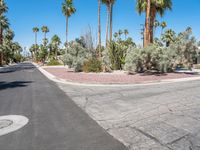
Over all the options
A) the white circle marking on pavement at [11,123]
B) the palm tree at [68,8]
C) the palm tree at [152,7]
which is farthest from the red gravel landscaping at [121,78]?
the palm tree at [68,8]

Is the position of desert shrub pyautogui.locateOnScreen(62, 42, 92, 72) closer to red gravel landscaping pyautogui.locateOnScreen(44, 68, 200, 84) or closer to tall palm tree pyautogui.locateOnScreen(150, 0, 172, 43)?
red gravel landscaping pyautogui.locateOnScreen(44, 68, 200, 84)

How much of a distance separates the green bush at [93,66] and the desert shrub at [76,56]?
115 cm

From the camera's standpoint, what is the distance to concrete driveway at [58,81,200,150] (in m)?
4.97

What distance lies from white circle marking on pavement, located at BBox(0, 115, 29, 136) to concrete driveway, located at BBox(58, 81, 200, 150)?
7.41 feet

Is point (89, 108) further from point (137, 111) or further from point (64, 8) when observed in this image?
point (64, 8)

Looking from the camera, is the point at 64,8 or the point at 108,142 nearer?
the point at 108,142

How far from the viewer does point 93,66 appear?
27625 millimetres

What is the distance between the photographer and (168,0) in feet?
89.3

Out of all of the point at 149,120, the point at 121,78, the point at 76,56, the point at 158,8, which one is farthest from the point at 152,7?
the point at 149,120

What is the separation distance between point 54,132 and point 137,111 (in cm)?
338

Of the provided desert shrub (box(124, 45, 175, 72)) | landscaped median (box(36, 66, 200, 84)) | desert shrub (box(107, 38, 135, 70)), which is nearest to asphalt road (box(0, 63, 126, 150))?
landscaped median (box(36, 66, 200, 84))

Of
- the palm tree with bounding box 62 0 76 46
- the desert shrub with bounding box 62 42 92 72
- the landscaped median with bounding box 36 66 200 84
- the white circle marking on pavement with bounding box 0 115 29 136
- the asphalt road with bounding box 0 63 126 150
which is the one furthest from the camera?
the palm tree with bounding box 62 0 76 46

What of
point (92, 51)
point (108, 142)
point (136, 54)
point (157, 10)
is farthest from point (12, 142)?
point (92, 51)

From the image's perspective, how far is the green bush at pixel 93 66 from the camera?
27.5 m
